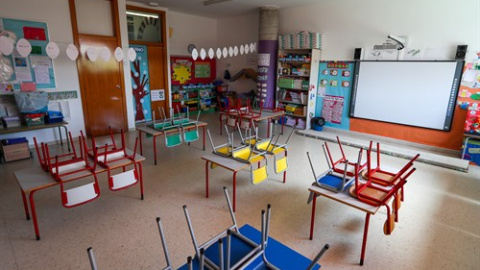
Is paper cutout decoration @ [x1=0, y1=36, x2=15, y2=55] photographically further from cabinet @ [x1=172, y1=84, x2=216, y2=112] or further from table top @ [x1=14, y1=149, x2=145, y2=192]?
cabinet @ [x1=172, y1=84, x2=216, y2=112]

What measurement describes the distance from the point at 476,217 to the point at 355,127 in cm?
340

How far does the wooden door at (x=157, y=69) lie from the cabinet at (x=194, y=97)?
1.91 feet

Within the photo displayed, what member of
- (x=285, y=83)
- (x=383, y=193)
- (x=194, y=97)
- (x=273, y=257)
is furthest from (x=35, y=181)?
(x=194, y=97)

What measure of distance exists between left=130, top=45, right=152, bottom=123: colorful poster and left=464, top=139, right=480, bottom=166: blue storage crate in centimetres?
693

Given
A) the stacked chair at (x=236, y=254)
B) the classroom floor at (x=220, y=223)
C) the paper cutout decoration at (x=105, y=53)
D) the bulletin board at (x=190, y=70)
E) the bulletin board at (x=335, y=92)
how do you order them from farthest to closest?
1. the bulletin board at (x=190, y=70)
2. the bulletin board at (x=335, y=92)
3. the paper cutout decoration at (x=105, y=53)
4. the classroom floor at (x=220, y=223)
5. the stacked chair at (x=236, y=254)

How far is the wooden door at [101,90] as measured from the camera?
5.55 metres

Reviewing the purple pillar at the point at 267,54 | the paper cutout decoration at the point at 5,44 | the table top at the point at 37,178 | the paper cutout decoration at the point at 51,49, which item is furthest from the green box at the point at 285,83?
the paper cutout decoration at the point at 5,44

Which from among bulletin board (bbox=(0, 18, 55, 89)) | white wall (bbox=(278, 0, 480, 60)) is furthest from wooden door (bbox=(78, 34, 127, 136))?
white wall (bbox=(278, 0, 480, 60))

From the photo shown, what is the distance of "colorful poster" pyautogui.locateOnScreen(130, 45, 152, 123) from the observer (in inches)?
266

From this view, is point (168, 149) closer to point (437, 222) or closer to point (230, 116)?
point (230, 116)

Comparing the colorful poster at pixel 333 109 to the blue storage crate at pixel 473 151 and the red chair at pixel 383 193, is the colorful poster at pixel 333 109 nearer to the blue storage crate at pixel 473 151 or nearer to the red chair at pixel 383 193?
the blue storage crate at pixel 473 151

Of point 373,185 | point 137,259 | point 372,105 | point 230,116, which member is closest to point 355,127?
point 372,105

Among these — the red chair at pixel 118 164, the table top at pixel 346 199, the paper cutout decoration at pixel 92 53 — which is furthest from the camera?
the paper cutout decoration at pixel 92 53

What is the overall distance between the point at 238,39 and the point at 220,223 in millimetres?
6605
